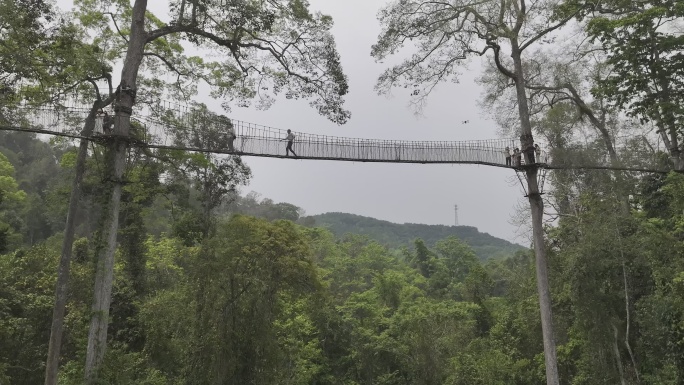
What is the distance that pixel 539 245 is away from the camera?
829 centimetres

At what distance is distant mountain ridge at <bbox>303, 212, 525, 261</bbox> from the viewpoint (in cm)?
7519

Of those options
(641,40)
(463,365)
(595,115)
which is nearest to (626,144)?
(595,115)

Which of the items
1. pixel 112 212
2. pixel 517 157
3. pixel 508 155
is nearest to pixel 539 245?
pixel 517 157

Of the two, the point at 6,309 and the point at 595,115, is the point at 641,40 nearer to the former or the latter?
the point at 595,115

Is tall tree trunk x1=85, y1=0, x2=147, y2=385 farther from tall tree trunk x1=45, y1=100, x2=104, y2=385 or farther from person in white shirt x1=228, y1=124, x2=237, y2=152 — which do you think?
person in white shirt x1=228, y1=124, x2=237, y2=152

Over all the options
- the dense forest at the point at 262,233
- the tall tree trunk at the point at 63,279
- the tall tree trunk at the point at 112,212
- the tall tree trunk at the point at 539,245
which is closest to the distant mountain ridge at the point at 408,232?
the dense forest at the point at 262,233

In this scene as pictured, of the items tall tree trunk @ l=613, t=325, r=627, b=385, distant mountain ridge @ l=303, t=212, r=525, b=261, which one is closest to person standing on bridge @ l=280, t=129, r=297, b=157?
tall tree trunk @ l=613, t=325, r=627, b=385

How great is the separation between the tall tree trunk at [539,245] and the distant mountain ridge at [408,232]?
6342cm

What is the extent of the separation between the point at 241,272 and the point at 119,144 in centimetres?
407

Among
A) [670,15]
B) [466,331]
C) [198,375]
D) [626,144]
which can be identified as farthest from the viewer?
[466,331]

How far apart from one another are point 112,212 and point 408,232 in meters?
76.1

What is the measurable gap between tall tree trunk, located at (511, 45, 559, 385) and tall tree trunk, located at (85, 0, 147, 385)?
6.67 metres

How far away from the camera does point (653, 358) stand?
10.6 m

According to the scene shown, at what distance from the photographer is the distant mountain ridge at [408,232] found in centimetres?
7519
